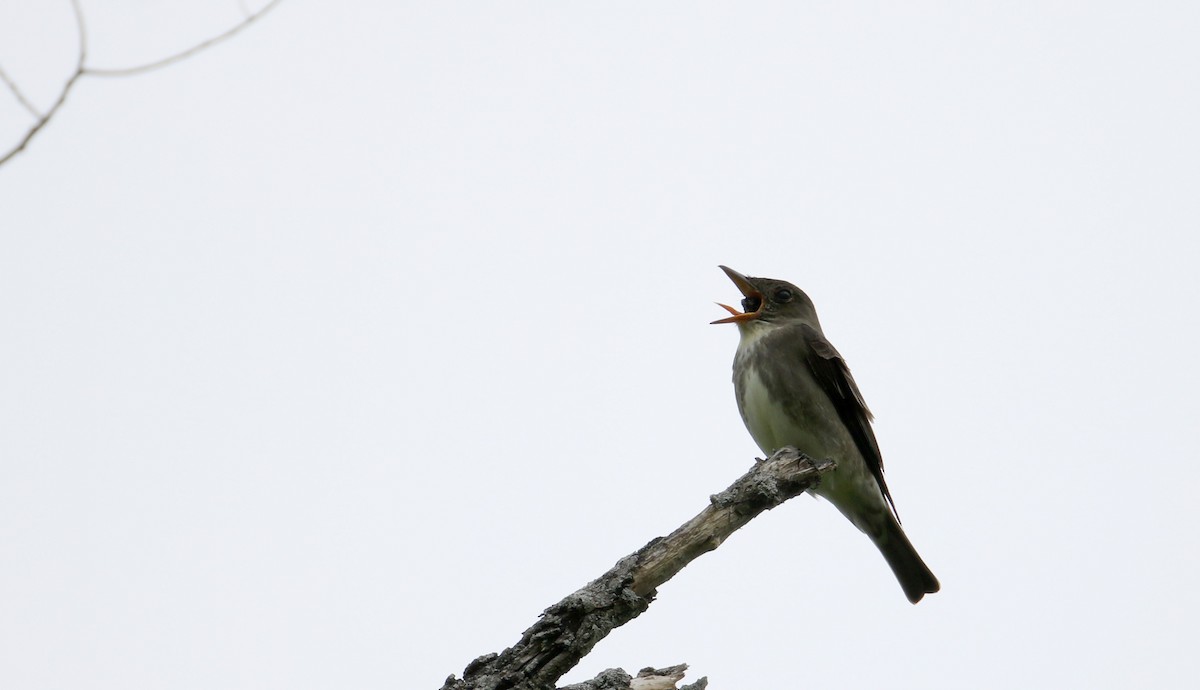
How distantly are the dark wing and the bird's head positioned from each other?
21.3 inches

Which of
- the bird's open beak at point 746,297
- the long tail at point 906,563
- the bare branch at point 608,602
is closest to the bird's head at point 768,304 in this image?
the bird's open beak at point 746,297

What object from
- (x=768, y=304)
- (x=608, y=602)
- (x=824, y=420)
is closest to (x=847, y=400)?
(x=824, y=420)

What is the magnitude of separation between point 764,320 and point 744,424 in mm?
765

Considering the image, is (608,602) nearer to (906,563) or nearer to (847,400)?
(847,400)

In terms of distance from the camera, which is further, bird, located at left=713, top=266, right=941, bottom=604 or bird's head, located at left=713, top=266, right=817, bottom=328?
bird's head, located at left=713, top=266, right=817, bottom=328

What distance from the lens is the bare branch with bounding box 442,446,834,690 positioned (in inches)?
149

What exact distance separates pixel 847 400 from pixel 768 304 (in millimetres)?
1011

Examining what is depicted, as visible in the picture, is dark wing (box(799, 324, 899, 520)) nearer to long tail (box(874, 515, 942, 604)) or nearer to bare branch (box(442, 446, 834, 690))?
long tail (box(874, 515, 942, 604))

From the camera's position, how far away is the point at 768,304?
7.79 meters

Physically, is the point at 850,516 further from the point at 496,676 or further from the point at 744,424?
the point at 496,676

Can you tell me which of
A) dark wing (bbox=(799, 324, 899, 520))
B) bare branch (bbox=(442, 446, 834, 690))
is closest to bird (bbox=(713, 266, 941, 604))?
dark wing (bbox=(799, 324, 899, 520))

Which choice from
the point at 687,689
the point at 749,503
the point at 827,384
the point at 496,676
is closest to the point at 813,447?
the point at 827,384

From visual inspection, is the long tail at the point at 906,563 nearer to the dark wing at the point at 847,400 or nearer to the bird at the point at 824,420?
the bird at the point at 824,420

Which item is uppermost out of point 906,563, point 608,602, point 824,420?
point 824,420
